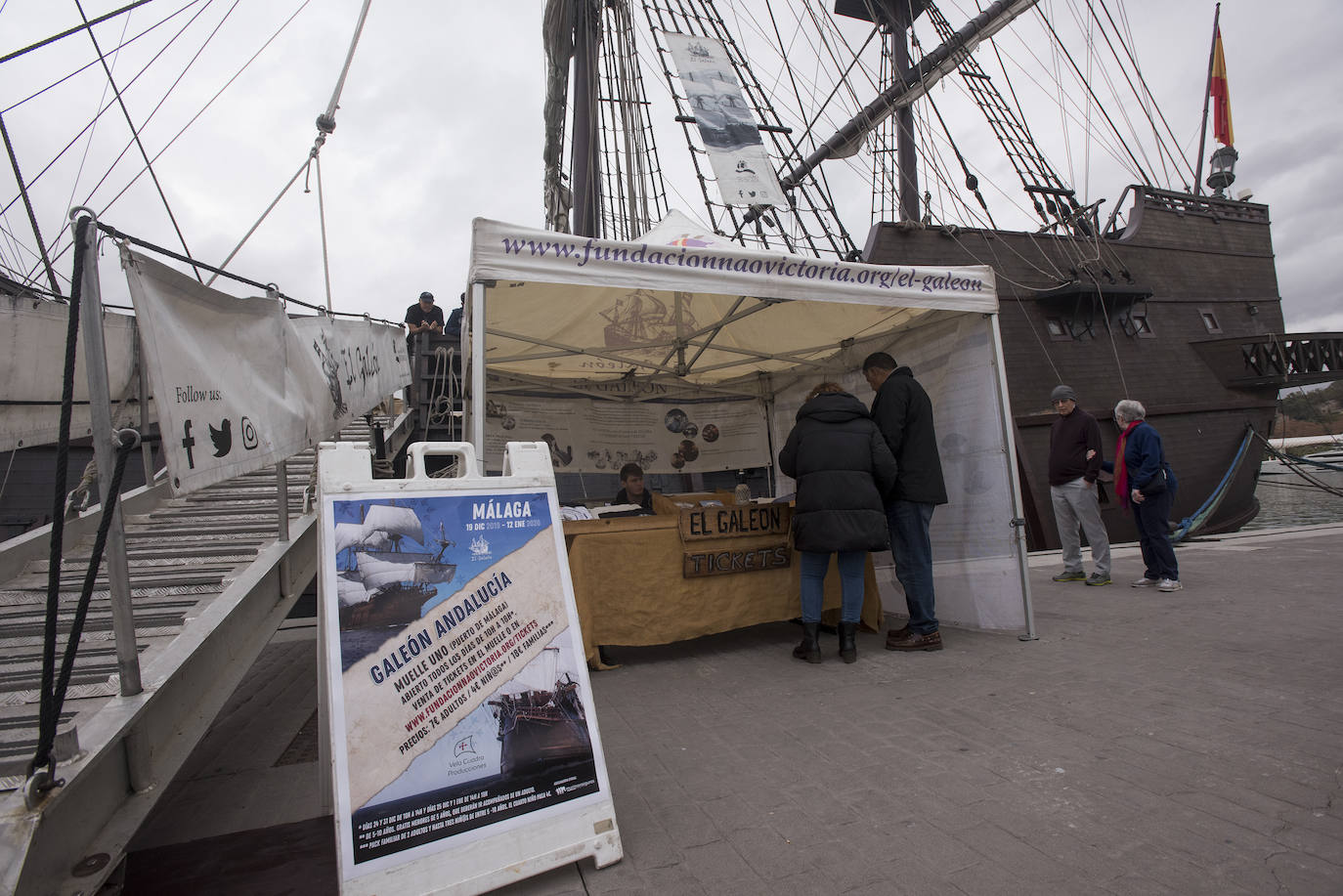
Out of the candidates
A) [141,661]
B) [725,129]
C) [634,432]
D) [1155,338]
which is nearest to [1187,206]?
[1155,338]

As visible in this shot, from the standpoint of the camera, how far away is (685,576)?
14.8ft

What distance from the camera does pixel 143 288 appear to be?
2211 mm

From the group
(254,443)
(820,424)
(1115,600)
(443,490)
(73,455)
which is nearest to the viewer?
(443,490)

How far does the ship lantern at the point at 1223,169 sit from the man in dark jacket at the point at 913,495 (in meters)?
19.7

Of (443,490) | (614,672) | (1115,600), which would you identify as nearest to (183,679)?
(443,490)

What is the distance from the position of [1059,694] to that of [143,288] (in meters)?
4.12

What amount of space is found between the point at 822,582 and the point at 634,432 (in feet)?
12.2

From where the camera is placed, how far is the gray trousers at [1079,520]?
19.5 ft

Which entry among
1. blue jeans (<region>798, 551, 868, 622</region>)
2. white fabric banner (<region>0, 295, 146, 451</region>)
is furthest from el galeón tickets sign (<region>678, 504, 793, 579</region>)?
white fabric banner (<region>0, 295, 146, 451</region>)

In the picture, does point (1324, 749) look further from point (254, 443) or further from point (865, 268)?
point (254, 443)

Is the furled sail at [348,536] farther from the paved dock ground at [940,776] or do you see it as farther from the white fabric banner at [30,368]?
the white fabric banner at [30,368]

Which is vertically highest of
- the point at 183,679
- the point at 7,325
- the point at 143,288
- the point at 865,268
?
the point at 865,268

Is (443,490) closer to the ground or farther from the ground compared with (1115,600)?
farther from the ground

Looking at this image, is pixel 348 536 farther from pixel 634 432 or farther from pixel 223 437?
pixel 634 432
